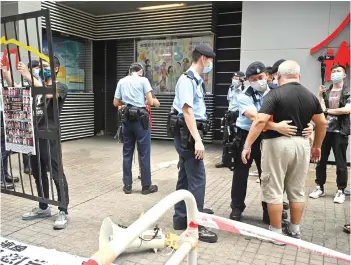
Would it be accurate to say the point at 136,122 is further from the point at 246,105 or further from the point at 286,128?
the point at 286,128

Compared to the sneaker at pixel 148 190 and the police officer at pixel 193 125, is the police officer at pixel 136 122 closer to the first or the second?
the sneaker at pixel 148 190

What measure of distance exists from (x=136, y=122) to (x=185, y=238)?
2.81 m

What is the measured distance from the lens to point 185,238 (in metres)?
1.85

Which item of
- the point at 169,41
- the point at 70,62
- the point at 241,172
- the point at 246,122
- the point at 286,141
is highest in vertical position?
the point at 169,41

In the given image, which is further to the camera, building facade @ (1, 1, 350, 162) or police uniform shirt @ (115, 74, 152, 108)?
building facade @ (1, 1, 350, 162)

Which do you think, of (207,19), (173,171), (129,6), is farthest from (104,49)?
(173,171)

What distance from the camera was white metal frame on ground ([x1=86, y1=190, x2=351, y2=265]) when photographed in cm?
127

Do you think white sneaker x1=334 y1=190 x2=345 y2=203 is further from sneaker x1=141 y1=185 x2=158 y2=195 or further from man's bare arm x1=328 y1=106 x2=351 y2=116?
sneaker x1=141 y1=185 x2=158 y2=195

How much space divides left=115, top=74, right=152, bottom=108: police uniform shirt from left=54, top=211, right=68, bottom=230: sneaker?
5.59 ft

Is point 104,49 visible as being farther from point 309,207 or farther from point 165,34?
point 309,207

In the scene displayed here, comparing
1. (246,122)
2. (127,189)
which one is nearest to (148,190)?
(127,189)

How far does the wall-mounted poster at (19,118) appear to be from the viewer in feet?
10.7

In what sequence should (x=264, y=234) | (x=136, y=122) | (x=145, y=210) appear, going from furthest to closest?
(x=136, y=122), (x=145, y=210), (x=264, y=234)

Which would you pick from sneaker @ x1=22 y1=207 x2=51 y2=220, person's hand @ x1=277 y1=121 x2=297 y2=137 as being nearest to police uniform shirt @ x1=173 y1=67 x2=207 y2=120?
person's hand @ x1=277 y1=121 x2=297 y2=137
